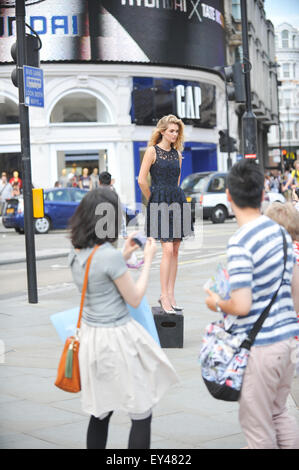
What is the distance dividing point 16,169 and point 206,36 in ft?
40.5

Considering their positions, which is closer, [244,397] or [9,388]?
[244,397]

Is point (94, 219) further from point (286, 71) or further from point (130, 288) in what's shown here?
point (286, 71)

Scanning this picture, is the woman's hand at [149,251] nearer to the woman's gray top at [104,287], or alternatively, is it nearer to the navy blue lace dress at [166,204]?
the woman's gray top at [104,287]

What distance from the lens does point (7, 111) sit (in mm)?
36625

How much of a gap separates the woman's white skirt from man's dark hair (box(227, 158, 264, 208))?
77 centimetres

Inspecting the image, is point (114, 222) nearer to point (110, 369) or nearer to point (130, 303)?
point (130, 303)

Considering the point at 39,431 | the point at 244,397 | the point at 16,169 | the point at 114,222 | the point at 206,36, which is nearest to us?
the point at 244,397

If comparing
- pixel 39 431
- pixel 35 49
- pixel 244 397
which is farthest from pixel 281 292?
pixel 35 49

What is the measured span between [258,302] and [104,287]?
69 centimetres

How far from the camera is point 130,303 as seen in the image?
12.5 feet

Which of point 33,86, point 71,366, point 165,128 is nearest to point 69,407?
point 71,366

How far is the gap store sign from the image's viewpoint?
38.6 meters

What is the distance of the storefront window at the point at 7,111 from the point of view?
36.7 m

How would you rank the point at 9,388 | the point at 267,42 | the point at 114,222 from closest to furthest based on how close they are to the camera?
the point at 114,222 → the point at 9,388 → the point at 267,42
